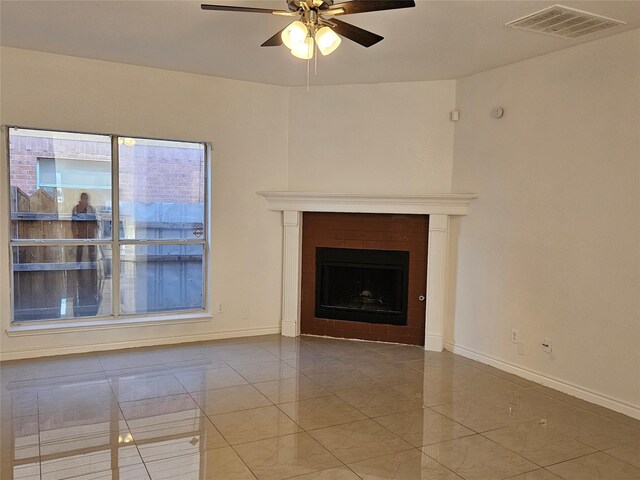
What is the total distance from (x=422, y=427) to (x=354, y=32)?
2.44 metres

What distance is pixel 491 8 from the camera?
314 centimetres

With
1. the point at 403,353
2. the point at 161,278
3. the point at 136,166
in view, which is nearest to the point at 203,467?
the point at 403,353

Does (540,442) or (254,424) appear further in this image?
(254,424)

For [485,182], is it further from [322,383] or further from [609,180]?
[322,383]

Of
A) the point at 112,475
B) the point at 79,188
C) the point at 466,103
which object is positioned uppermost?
the point at 466,103

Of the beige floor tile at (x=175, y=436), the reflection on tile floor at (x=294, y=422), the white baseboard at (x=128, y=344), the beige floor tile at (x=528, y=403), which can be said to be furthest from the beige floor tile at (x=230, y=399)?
the beige floor tile at (x=528, y=403)

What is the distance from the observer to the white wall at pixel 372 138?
16.4ft

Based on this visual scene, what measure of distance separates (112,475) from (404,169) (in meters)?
3.69

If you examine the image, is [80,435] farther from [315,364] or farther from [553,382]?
[553,382]

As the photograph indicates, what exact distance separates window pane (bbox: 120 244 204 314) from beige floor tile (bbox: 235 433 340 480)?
2562 mm

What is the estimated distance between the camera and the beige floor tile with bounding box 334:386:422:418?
3.51 meters

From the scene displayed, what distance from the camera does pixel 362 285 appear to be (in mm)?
5520

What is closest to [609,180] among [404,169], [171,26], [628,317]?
[628,317]

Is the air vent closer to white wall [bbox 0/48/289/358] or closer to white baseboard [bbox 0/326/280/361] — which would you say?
white wall [bbox 0/48/289/358]
